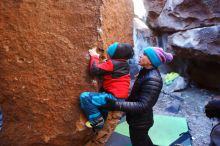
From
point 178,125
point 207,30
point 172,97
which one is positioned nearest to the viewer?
point 178,125

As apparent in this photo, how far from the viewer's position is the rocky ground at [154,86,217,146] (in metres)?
3.66

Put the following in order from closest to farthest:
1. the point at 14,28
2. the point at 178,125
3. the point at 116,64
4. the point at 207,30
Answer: the point at 116,64
the point at 14,28
the point at 178,125
the point at 207,30

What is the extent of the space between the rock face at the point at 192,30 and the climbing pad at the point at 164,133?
4.43 ft

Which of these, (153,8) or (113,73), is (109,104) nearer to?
(113,73)

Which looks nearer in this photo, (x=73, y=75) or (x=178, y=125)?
(x=73, y=75)

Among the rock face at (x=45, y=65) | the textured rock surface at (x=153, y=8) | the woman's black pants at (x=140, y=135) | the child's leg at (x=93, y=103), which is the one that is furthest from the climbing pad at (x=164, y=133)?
the textured rock surface at (x=153, y=8)

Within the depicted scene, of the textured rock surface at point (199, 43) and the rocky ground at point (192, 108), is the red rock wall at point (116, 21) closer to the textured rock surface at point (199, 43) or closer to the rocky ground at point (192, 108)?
the rocky ground at point (192, 108)

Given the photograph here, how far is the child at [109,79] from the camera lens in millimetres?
2479

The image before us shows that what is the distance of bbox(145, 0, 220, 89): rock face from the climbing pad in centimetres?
135

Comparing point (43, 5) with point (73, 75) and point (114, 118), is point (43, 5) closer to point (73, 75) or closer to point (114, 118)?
point (73, 75)

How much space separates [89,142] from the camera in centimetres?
300

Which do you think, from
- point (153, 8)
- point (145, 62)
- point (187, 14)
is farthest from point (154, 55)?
point (153, 8)

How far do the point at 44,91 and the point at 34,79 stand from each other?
0.15 m

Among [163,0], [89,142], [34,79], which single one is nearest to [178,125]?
[89,142]
